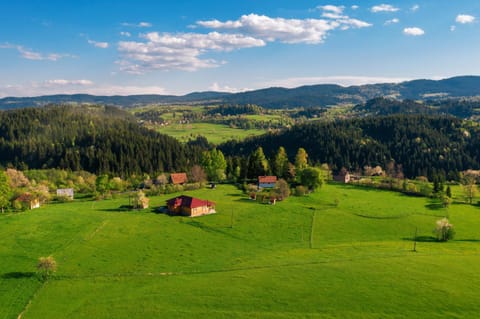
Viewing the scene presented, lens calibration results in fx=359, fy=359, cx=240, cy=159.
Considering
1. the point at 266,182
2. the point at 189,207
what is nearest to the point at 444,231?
the point at 189,207

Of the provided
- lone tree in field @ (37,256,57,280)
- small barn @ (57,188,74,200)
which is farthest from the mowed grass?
small barn @ (57,188,74,200)

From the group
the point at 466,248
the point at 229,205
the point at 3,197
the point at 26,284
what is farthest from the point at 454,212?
the point at 3,197

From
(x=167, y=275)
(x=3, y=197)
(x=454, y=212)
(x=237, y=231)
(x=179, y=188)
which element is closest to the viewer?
(x=167, y=275)

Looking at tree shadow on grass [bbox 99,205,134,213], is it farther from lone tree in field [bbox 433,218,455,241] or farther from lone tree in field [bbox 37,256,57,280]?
lone tree in field [bbox 433,218,455,241]

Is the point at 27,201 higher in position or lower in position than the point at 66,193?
higher

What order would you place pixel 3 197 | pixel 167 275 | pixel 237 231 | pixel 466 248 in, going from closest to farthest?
pixel 167 275 < pixel 466 248 < pixel 237 231 < pixel 3 197

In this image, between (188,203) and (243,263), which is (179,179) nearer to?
(188,203)

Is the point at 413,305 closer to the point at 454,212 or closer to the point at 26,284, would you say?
the point at 26,284

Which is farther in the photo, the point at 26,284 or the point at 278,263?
the point at 278,263
